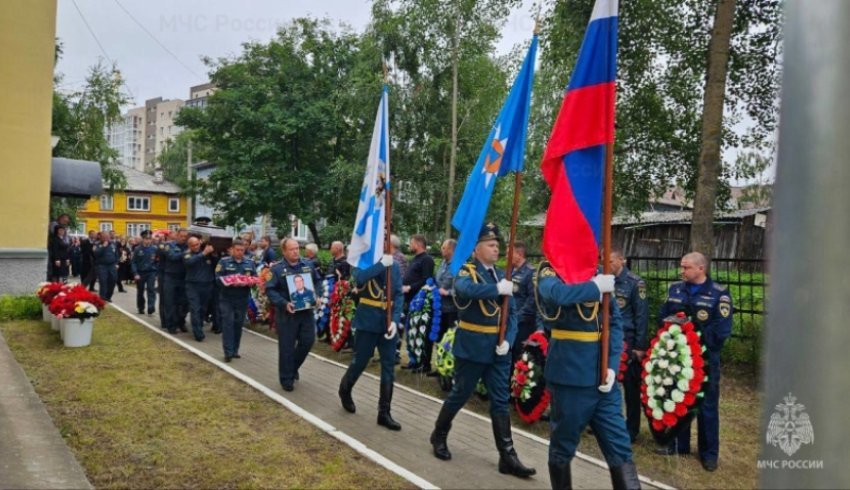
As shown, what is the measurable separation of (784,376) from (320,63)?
1250 inches

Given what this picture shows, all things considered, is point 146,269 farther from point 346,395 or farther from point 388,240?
point 388,240

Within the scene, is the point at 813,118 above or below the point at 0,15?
below

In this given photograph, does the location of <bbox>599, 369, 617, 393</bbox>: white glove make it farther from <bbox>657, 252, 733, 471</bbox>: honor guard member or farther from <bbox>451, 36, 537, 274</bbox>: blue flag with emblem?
<bbox>657, 252, 733, 471</bbox>: honor guard member

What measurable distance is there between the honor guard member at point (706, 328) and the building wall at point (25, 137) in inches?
503

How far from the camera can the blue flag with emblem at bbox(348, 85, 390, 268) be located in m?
7.04

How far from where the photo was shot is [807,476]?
159 cm

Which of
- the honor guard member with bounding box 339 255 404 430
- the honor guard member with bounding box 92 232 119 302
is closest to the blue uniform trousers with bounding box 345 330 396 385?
the honor guard member with bounding box 339 255 404 430

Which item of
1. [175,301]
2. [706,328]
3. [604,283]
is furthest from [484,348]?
[175,301]

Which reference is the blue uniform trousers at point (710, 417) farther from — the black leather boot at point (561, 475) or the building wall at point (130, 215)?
the building wall at point (130, 215)

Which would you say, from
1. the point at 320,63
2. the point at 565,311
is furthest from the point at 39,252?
the point at 320,63

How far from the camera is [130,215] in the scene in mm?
62094

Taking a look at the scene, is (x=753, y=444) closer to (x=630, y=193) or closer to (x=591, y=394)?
(x=591, y=394)

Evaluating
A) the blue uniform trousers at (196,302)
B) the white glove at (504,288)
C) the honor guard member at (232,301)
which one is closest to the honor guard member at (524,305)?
the white glove at (504,288)

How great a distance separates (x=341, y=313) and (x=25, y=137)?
8.15m
